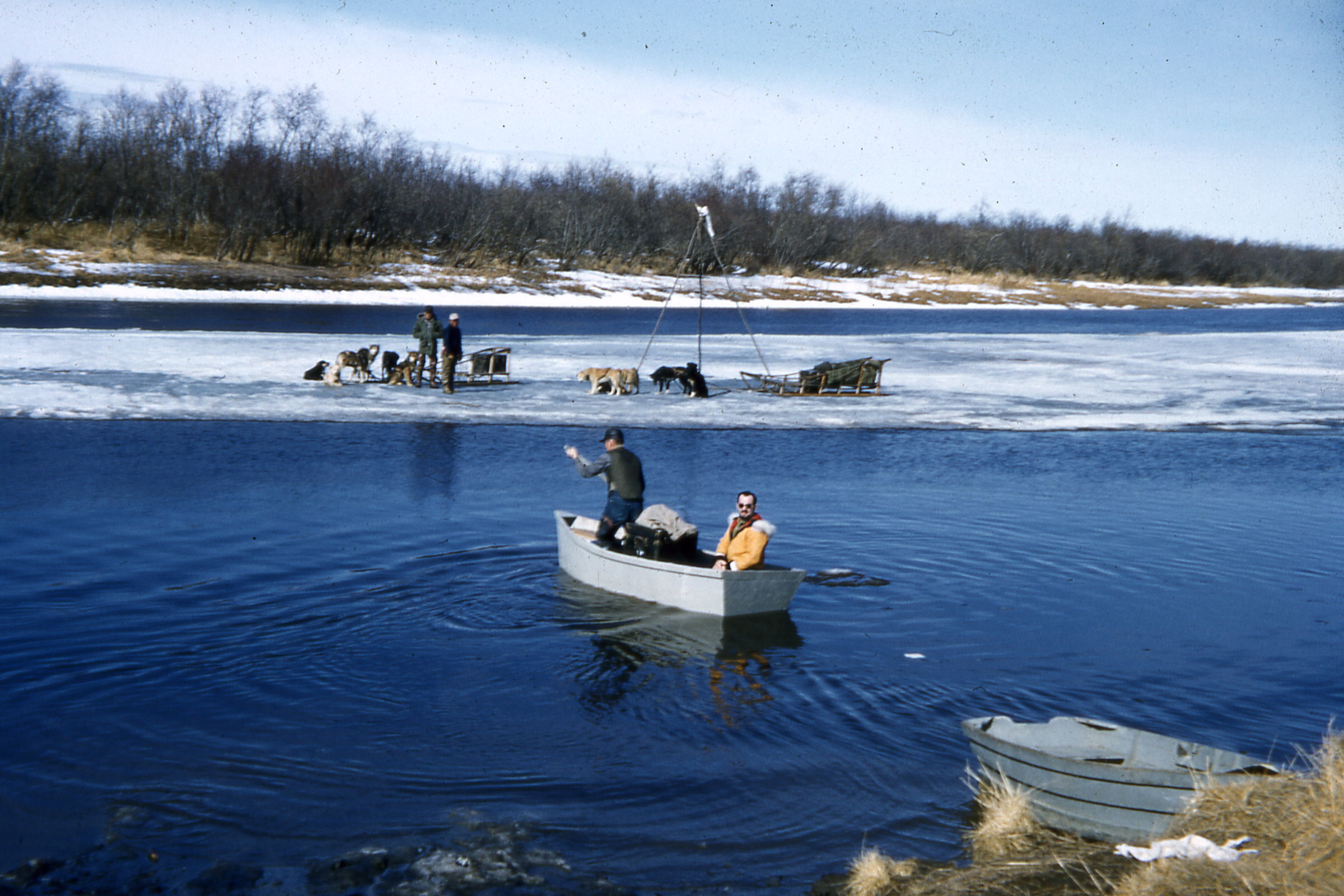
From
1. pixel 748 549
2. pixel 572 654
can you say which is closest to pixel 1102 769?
pixel 572 654

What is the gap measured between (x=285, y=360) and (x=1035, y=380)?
21811mm

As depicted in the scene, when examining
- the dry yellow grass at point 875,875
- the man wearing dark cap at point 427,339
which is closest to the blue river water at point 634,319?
the man wearing dark cap at point 427,339

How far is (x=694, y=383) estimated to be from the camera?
27516mm

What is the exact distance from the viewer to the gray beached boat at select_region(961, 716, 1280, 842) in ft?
19.9

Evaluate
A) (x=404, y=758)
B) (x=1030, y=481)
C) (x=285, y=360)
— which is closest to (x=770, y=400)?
(x=1030, y=481)

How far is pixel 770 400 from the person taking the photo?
27.9 m

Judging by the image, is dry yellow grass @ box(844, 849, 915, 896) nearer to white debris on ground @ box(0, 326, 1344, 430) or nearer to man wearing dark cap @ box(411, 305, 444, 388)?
white debris on ground @ box(0, 326, 1344, 430)

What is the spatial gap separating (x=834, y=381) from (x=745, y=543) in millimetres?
18691

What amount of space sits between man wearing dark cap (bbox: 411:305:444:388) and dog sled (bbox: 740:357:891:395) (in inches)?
307


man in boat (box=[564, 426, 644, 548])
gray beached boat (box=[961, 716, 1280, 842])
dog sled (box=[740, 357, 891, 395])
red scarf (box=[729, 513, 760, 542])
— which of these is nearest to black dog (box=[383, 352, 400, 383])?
dog sled (box=[740, 357, 891, 395])

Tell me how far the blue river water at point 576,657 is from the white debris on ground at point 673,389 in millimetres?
5723

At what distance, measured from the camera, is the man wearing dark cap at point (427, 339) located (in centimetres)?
2716

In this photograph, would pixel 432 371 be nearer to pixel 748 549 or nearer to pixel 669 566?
pixel 669 566

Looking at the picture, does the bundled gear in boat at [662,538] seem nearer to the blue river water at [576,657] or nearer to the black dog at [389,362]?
the blue river water at [576,657]
